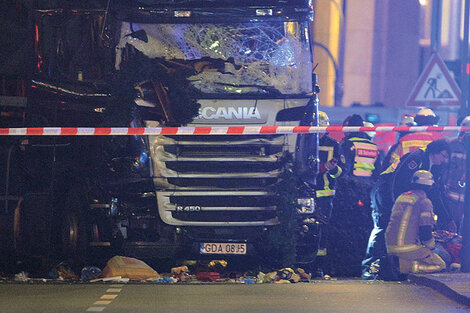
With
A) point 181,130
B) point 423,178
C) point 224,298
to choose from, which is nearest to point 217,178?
point 181,130

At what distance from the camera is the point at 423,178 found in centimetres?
1044

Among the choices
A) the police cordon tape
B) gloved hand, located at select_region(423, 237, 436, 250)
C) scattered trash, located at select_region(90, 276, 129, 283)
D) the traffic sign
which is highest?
the traffic sign

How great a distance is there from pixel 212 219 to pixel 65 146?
169 cm

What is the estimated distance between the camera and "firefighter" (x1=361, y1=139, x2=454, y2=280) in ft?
35.2

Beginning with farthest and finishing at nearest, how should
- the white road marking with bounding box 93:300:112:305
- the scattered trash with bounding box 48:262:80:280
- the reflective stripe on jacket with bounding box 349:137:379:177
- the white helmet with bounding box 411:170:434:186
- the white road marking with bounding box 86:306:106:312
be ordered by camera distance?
the reflective stripe on jacket with bounding box 349:137:379:177, the white helmet with bounding box 411:170:434:186, the scattered trash with bounding box 48:262:80:280, the white road marking with bounding box 93:300:112:305, the white road marking with bounding box 86:306:106:312

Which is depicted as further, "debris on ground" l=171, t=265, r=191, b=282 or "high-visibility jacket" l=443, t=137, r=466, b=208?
"high-visibility jacket" l=443, t=137, r=466, b=208

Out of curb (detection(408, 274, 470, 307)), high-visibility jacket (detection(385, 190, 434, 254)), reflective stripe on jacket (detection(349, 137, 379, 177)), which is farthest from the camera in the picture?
reflective stripe on jacket (detection(349, 137, 379, 177))

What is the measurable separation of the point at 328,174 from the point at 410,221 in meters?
1.76

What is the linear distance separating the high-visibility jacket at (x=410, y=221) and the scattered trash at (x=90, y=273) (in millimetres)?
3052

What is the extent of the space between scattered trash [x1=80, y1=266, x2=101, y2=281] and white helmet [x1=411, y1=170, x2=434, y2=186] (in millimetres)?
3486

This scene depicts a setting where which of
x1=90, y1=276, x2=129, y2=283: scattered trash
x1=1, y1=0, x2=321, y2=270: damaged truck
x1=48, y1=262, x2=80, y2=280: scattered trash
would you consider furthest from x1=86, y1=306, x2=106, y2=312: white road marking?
x1=48, y1=262, x2=80, y2=280: scattered trash

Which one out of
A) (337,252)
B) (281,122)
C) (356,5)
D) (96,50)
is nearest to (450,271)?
(337,252)

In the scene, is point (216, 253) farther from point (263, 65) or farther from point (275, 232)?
point (263, 65)

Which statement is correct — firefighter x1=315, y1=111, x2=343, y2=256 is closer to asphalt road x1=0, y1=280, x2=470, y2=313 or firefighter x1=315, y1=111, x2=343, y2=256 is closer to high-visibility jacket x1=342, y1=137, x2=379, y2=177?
high-visibility jacket x1=342, y1=137, x2=379, y2=177
